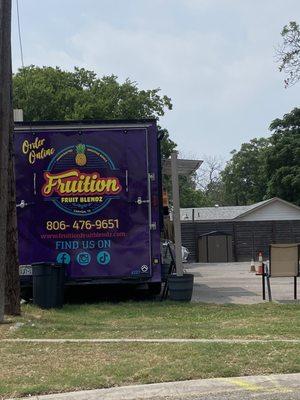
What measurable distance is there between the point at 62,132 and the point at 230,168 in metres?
66.2

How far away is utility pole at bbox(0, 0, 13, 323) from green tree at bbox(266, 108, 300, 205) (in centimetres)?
3719

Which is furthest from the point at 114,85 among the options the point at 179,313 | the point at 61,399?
the point at 61,399

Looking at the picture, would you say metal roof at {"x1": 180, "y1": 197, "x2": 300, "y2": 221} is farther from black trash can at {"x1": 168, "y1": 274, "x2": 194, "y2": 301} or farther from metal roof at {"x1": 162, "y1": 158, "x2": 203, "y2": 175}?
black trash can at {"x1": 168, "y1": 274, "x2": 194, "y2": 301}

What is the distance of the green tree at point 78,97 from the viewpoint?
1238 inches

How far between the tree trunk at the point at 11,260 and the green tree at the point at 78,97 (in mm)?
20487

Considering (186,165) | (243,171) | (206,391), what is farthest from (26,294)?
(243,171)

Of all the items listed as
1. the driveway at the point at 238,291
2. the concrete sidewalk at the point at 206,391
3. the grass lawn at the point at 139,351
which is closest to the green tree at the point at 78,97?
the driveway at the point at 238,291

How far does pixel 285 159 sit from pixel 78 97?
67.0 ft

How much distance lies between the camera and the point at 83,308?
10766 mm

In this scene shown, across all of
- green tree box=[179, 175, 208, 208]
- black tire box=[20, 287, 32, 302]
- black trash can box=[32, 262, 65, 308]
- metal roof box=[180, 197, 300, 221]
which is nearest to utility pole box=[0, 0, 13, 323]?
black trash can box=[32, 262, 65, 308]

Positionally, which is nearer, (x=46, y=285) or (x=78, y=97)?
(x=46, y=285)

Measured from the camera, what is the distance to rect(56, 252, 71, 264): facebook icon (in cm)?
1128

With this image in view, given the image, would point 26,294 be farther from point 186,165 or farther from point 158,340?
point 158,340

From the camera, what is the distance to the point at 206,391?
5.45m
